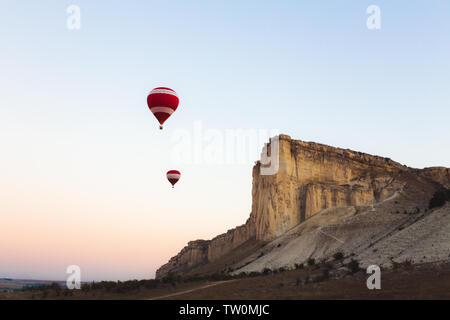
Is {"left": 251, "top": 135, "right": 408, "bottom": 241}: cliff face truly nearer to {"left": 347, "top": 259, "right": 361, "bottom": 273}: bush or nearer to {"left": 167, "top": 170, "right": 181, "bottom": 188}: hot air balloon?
{"left": 167, "top": 170, "right": 181, "bottom": 188}: hot air balloon

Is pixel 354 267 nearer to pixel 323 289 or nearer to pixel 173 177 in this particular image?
pixel 323 289

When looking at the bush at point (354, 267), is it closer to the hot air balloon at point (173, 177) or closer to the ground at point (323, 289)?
the ground at point (323, 289)

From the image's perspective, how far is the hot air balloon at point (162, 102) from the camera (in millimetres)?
29969

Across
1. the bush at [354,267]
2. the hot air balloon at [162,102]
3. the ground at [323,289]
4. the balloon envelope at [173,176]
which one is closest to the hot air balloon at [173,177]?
the balloon envelope at [173,176]

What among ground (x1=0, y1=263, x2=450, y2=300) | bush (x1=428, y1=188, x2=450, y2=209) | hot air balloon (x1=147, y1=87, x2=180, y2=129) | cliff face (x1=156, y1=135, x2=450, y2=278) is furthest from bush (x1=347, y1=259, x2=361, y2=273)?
cliff face (x1=156, y1=135, x2=450, y2=278)

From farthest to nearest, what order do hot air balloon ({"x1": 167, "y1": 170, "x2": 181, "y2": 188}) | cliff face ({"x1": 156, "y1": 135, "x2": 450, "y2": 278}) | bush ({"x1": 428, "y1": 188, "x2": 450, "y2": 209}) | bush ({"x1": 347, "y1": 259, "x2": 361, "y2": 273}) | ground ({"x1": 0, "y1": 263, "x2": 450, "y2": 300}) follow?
cliff face ({"x1": 156, "y1": 135, "x2": 450, "y2": 278}) < hot air balloon ({"x1": 167, "y1": 170, "x2": 181, "y2": 188}) < bush ({"x1": 428, "y1": 188, "x2": 450, "y2": 209}) < bush ({"x1": 347, "y1": 259, "x2": 361, "y2": 273}) < ground ({"x1": 0, "y1": 263, "x2": 450, "y2": 300})

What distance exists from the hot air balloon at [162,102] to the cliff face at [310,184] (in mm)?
38412

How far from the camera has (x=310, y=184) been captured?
222 feet

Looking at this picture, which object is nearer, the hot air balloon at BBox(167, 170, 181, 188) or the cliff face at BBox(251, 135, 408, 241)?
the hot air balloon at BBox(167, 170, 181, 188)

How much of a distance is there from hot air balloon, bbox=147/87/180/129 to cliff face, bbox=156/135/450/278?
3841cm

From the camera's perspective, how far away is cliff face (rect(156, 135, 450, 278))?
6550 cm

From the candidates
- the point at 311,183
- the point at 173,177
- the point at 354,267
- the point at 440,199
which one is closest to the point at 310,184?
the point at 311,183

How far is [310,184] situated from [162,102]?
43133mm
